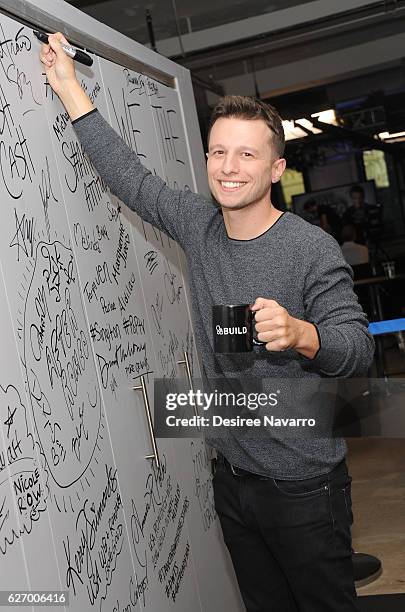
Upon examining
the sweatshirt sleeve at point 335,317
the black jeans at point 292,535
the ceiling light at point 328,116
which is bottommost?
the black jeans at point 292,535

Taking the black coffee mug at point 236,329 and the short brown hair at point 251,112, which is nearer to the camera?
the black coffee mug at point 236,329

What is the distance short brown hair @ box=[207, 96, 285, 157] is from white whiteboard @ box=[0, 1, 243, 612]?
44cm

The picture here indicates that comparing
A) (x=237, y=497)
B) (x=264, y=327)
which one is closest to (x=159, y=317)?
(x=237, y=497)

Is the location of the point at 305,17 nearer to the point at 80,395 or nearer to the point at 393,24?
the point at 393,24

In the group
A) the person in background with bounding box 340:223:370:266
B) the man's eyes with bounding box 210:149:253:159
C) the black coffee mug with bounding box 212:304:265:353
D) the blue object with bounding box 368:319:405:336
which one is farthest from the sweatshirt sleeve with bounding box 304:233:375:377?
the person in background with bounding box 340:223:370:266

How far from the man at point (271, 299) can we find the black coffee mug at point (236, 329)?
259 millimetres

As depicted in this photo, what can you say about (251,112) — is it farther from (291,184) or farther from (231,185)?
(291,184)

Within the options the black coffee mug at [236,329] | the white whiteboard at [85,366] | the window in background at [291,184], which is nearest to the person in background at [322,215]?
the window in background at [291,184]

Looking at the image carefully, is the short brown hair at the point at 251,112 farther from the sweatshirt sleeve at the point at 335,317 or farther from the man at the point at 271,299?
the sweatshirt sleeve at the point at 335,317

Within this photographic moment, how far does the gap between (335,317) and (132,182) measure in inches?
30.6

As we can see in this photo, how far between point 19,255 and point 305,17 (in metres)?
5.71

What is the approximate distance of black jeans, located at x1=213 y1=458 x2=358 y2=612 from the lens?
2.22 m

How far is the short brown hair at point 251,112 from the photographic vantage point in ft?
7.23

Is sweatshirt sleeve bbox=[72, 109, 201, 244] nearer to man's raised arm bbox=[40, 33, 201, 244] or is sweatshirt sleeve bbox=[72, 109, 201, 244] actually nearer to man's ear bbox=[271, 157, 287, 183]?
man's raised arm bbox=[40, 33, 201, 244]
